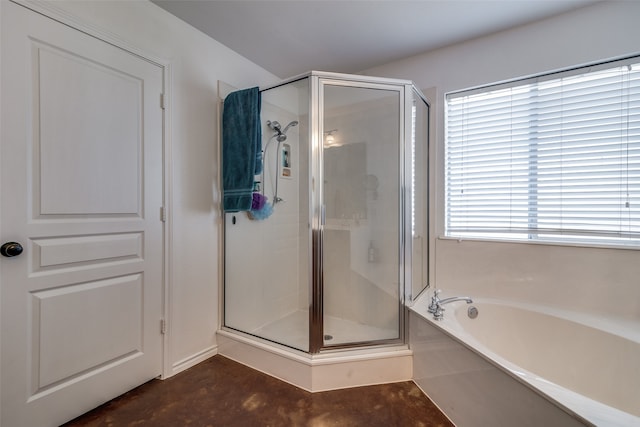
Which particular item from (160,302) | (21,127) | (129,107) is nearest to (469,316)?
(160,302)

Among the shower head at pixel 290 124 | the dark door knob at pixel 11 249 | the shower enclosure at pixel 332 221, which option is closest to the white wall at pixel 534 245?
the shower enclosure at pixel 332 221

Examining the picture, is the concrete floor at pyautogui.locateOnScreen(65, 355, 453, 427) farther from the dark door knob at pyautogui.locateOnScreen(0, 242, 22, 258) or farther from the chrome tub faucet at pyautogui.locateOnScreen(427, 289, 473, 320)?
the dark door knob at pyautogui.locateOnScreen(0, 242, 22, 258)

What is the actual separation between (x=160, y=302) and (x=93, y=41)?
1528mm

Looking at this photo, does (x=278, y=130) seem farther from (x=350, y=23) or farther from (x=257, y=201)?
(x=350, y=23)

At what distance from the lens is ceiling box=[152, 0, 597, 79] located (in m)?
1.67

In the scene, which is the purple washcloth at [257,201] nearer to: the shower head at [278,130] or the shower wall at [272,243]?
the shower wall at [272,243]

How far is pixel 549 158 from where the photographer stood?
6.02 ft

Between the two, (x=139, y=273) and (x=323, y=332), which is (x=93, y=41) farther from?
(x=323, y=332)

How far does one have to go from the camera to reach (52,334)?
131 cm

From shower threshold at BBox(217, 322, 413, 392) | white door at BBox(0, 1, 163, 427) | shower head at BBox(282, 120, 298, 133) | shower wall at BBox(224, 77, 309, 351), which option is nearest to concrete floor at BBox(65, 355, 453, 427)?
shower threshold at BBox(217, 322, 413, 392)

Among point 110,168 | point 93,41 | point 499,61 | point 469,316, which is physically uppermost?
point 499,61

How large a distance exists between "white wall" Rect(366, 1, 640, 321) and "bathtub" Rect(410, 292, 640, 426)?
0.16 metres

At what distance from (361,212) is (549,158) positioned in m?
1.32

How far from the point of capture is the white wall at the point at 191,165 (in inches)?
67.8
